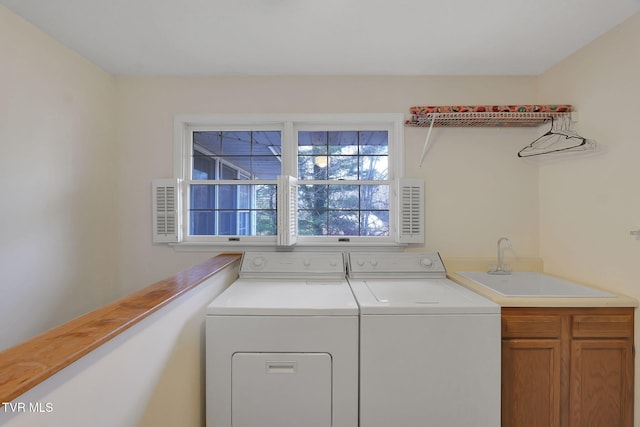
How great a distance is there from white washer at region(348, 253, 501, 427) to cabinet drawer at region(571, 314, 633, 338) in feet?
1.73

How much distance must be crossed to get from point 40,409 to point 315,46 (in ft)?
6.68

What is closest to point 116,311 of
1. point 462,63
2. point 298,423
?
point 298,423

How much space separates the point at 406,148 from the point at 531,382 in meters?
1.64

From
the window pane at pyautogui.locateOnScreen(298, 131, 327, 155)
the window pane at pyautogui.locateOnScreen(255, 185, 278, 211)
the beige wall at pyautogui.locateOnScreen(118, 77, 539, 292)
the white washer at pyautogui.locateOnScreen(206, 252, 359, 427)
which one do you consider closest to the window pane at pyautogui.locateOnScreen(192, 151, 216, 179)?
the beige wall at pyautogui.locateOnScreen(118, 77, 539, 292)

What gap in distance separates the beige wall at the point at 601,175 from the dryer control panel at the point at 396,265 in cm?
84

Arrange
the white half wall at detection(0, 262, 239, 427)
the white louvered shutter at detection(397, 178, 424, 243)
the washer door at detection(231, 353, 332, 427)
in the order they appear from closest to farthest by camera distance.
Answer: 1. the white half wall at detection(0, 262, 239, 427)
2. the washer door at detection(231, 353, 332, 427)
3. the white louvered shutter at detection(397, 178, 424, 243)

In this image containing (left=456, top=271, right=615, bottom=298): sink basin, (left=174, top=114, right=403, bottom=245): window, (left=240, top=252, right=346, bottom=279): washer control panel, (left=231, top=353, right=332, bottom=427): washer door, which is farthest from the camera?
(left=174, top=114, right=403, bottom=245): window

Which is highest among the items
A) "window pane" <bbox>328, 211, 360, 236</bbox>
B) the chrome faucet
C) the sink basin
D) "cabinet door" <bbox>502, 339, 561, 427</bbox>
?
"window pane" <bbox>328, 211, 360, 236</bbox>

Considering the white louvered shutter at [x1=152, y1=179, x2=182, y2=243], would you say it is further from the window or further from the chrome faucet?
the chrome faucet

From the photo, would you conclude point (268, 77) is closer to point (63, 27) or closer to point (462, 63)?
point (63, 27)

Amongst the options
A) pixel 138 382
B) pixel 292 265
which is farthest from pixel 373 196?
pixel 138 382

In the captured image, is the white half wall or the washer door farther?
the washer door

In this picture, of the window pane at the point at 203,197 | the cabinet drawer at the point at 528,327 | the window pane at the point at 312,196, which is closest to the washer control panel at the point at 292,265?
the window pane at the point at 312,196

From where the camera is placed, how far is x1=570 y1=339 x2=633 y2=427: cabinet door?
155 centimetres
